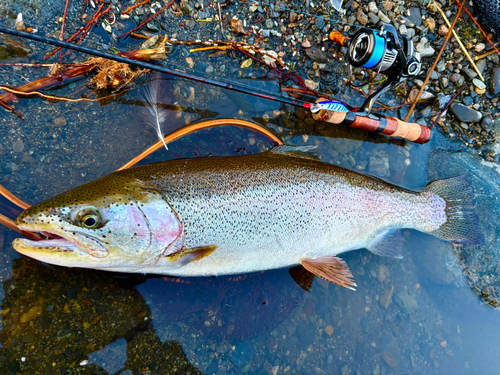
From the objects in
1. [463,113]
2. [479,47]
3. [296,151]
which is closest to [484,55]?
[479,47]

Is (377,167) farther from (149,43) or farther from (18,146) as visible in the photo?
(18,146)

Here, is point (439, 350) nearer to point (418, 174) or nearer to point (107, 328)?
point (418, 174)

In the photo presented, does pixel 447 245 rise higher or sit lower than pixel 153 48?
lower

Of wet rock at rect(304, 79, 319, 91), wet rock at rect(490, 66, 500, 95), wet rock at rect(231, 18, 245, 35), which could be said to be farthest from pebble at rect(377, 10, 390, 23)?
wet rock at rect(231, 18, 245, 35)

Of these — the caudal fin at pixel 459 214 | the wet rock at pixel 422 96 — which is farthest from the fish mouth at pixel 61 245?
the wet rock at pixel 422 96

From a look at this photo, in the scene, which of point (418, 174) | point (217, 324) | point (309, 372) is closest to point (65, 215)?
point (217, 324)
